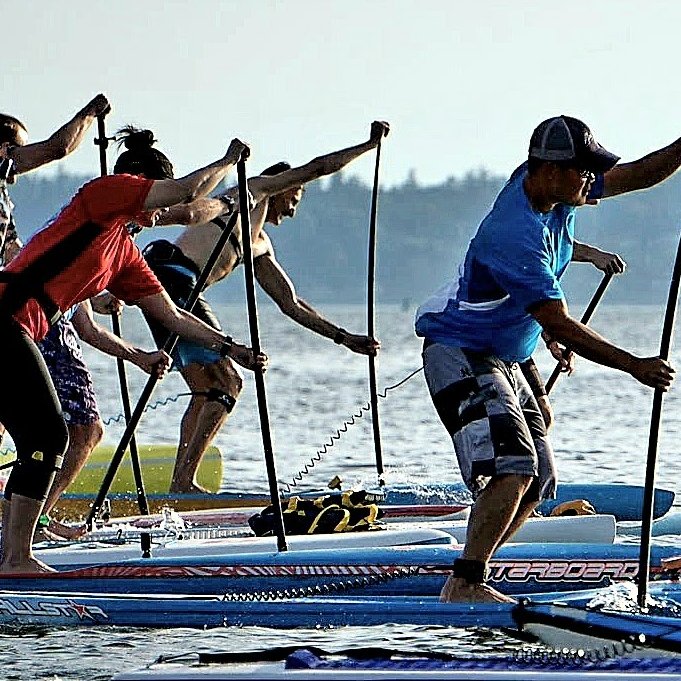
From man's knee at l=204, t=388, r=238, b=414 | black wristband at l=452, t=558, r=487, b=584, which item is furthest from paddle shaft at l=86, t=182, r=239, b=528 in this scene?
black wristband at l=452, t=558, r=487, b=584

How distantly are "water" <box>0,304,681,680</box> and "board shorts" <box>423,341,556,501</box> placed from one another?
0.72 meters

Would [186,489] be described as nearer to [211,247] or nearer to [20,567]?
Answer: [211,247]

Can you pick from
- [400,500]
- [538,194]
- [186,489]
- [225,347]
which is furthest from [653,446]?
[186,489]

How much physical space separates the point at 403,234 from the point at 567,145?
175018 millimetres

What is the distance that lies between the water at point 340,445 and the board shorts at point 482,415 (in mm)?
718

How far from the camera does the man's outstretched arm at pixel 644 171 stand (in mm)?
8203

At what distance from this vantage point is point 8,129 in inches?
354

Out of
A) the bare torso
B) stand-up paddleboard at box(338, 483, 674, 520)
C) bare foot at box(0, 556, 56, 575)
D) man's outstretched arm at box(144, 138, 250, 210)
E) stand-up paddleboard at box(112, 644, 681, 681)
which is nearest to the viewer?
stand-up paddleboard at box(112, 644, 681, 681)

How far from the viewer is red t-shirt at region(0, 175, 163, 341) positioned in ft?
26.6

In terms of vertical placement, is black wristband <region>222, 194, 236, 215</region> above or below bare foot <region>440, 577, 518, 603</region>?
above

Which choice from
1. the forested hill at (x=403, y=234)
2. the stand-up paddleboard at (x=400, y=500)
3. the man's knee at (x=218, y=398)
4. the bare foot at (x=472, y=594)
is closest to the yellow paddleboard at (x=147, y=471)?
the stand-up paddleboard at (x=400, y=500)

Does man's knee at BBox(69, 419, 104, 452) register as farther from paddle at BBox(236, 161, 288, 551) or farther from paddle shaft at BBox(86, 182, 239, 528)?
paddle at BBox(236, 161, 288, 551)

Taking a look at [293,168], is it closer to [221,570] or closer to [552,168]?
[221,570]

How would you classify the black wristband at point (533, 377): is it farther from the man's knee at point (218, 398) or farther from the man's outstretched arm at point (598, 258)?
the man's knee at point (218, 398)
